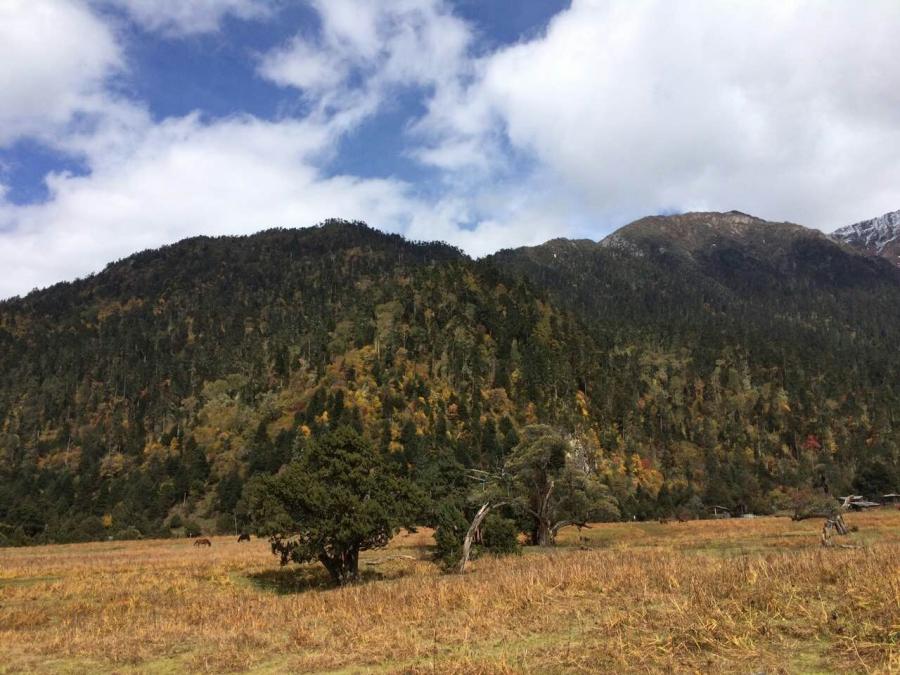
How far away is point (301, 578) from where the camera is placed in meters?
35.5

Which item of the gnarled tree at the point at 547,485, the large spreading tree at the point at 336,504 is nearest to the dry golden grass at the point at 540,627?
the large spreading tree at the point at 336,504

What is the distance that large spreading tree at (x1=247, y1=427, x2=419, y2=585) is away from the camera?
31.1m

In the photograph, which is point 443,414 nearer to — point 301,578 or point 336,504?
point 301,578

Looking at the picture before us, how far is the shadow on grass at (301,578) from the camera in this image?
33128mm

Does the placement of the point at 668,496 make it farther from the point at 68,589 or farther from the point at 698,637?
the point at 698,637

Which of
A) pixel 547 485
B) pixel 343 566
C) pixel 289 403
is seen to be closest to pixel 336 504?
pixel 343 566

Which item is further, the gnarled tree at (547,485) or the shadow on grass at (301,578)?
the gnarled tree at (547,485)

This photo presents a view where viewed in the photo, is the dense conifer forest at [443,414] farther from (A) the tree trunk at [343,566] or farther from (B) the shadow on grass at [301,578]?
(A) the tree trunk at [343,566]

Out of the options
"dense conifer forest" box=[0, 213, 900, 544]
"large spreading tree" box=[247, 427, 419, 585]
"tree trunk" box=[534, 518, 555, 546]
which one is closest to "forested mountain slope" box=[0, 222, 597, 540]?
"dense conifer forest" box=[0, 213, 900, 544]

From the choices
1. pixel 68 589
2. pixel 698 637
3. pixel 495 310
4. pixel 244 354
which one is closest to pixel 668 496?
pixel 495 310

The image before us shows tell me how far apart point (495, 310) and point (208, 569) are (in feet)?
429

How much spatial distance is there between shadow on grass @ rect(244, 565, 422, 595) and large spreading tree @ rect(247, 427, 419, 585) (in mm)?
1608

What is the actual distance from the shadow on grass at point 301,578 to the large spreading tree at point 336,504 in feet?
5.28

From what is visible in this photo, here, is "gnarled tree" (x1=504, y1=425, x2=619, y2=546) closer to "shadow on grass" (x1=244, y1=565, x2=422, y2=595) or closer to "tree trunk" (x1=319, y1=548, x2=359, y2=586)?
"shadow on grass" (x1=244, y1=565, x2=422, y2=595)
